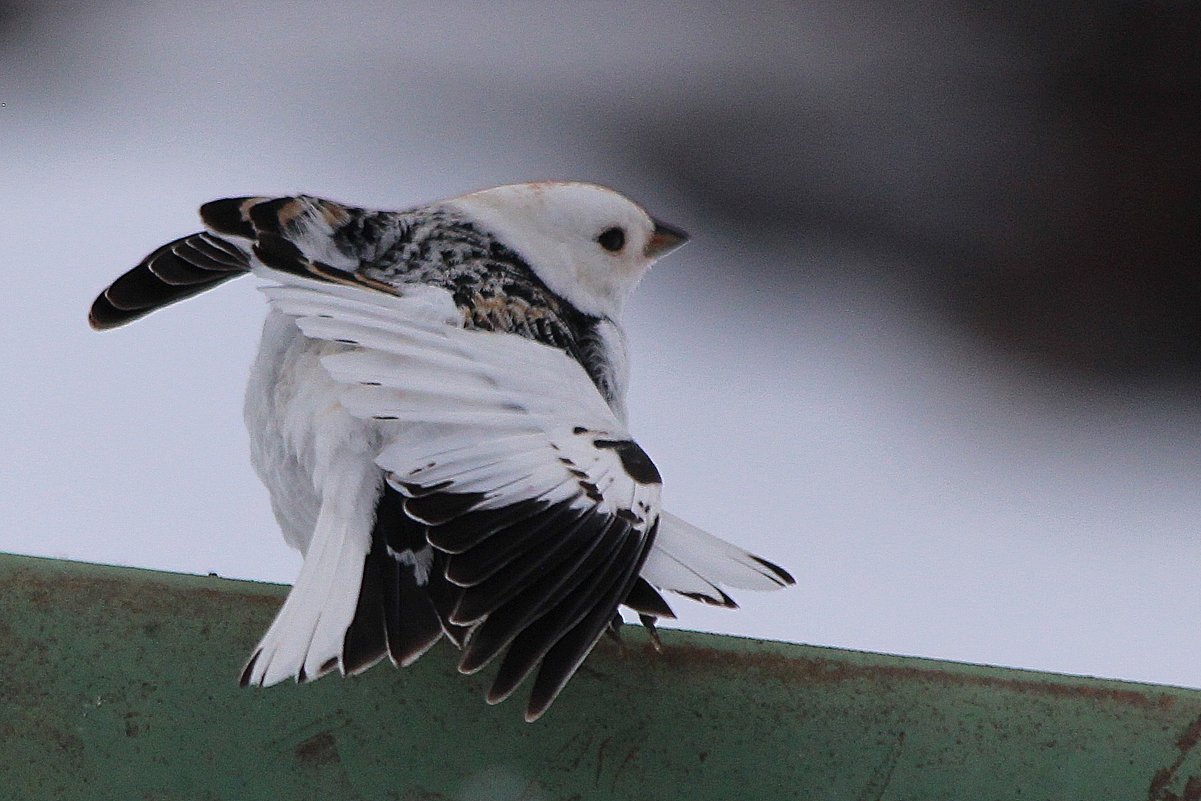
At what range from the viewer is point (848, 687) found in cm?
163

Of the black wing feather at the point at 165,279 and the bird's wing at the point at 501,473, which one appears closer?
the bird's wing at the point at 501,473

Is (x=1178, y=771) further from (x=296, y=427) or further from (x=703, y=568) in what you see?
(x=296, y=427)

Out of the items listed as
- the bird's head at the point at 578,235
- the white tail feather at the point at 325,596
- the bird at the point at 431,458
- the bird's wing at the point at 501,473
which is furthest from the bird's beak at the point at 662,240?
the white tail feather at the point at 325,596

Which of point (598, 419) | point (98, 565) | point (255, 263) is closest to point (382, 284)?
point (255, 263)

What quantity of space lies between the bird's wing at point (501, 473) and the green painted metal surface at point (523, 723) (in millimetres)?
172

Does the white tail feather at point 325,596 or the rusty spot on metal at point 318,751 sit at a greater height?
the white tail feather at point 325,596

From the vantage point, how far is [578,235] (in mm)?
2219

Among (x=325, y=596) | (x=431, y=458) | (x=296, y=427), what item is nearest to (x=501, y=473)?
(x=431, y=458)

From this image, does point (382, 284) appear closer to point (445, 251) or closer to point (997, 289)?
point (445, 251)

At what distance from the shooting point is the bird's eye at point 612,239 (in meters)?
2.23

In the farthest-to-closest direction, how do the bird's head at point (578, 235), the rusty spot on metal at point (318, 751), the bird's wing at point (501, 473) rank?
the bird's head at point (578, 235)
the rusty spot on metal at point (318, 751)
the bird's wing at point (501, 473)

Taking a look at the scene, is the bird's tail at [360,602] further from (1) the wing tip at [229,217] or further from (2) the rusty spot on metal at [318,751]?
(1) the wing tip at [229,217]

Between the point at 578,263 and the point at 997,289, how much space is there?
2.60 ft

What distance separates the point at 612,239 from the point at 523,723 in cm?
82
